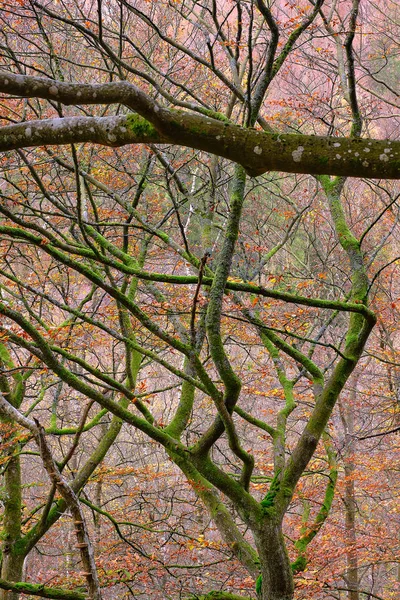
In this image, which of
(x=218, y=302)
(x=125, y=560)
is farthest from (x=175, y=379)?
(x=218, y=302)

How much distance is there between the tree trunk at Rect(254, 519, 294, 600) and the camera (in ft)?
14.6

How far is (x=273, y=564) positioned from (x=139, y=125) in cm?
365

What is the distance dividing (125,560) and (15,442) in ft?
9.49

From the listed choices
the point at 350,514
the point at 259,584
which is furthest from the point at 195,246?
the point at 259,584

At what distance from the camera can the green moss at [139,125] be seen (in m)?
2.43

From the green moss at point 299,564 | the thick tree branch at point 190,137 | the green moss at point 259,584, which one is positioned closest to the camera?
the thick tree branch at point 190,137

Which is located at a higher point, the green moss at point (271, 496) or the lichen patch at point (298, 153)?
the lichen patch at point (298, 153)

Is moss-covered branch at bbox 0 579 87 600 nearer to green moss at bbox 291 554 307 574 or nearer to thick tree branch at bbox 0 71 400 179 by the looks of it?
green moss at bbox 291 554 307 574

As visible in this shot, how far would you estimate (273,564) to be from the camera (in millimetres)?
4441

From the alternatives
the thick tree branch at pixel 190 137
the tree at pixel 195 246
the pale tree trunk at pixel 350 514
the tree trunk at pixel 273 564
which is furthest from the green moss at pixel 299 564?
the thick tree branch at pixel 190 137

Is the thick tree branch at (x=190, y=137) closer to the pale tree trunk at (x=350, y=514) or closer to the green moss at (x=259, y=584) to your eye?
the green moss at (x=259, y=584)

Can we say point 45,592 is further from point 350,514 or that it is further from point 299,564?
point 350,514

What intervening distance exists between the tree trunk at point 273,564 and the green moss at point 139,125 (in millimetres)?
3417

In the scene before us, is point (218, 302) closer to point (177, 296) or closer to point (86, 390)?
point (86, 390)
